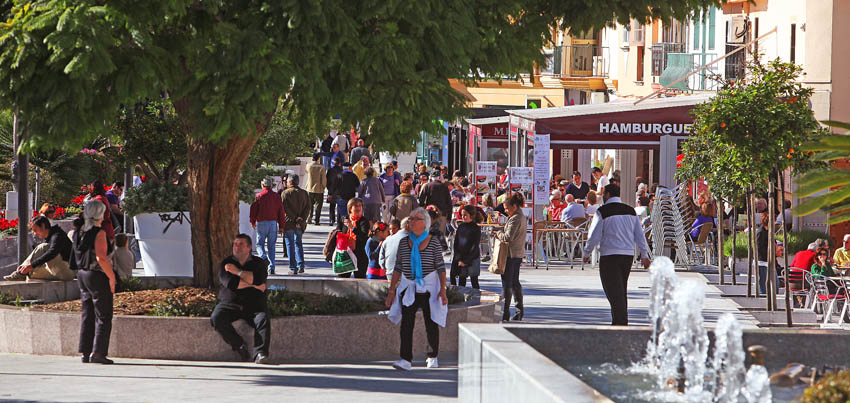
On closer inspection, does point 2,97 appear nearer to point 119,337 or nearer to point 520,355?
point 119,337

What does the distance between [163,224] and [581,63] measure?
3850 cm

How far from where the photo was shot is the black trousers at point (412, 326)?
11.9 m

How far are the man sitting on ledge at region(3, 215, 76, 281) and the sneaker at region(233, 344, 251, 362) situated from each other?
3205 millimetres

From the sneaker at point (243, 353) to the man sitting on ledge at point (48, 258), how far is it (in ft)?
10.5

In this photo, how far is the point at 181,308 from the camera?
42.4ft

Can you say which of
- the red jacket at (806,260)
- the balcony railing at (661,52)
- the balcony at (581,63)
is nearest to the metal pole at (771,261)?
the red jacket at (806,260)

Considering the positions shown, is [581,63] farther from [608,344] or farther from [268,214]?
[608,344]

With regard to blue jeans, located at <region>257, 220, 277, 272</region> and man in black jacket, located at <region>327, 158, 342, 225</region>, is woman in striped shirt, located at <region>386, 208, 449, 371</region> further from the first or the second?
man in black jacket, located at <region>327, 158, 342, 225</region>

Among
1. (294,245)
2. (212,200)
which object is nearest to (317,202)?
(294,245)

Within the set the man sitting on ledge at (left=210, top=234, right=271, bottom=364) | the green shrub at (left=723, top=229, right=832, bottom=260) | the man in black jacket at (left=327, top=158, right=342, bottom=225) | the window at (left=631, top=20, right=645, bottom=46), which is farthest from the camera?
the window at (left=631, top=20, right=645, bottom=46)

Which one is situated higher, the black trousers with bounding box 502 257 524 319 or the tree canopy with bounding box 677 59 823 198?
the tree canopy with bounding box 677 59 823 198

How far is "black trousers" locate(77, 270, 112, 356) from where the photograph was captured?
1195 cm

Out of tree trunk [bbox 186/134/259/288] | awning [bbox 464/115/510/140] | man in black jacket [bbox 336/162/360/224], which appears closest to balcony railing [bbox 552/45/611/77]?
awning [bbox 464/115/510/140]

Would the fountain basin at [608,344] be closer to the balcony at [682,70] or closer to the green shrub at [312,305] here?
the green shrub at [312,305]
